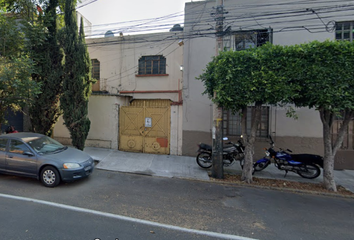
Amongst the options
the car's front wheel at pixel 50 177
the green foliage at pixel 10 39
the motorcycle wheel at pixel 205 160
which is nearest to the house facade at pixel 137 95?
the motorcycle wheel at pixel 205 160

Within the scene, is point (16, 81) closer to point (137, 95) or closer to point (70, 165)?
point (70, 165)

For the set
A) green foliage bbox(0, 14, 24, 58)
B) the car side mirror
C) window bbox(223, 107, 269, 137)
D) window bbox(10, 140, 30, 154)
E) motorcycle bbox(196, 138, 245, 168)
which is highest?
green foliage bbox(0, 14, 24, 58)

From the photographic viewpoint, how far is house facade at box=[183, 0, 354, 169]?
7.79 meters

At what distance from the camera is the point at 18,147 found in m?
5.28

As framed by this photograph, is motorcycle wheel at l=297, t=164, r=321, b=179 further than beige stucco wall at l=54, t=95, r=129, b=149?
No

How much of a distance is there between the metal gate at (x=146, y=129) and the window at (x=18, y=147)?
4.39 metres

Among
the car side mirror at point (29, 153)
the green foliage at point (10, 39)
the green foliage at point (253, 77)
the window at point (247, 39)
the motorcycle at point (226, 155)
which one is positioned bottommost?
the motorcycle at point (226, 155)

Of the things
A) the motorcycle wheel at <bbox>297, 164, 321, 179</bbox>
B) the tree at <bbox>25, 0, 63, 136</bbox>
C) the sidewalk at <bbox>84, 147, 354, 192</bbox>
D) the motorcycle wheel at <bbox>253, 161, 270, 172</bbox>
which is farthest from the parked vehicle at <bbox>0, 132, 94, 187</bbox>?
the motorcycle wheel at <bbox>297, 164, 321, 179</bbox>

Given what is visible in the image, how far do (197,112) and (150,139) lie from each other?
2.72 meters

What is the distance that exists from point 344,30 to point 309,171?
638 centimetres

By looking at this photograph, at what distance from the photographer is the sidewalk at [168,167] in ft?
21.2

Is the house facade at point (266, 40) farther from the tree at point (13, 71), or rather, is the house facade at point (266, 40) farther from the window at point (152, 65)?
the tree at point (13, 71)

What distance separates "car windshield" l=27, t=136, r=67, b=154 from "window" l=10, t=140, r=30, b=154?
16 cm

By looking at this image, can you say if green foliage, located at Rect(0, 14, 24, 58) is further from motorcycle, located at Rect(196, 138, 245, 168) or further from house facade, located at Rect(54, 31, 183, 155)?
motorcycle, located at Rect(196, 138, 245, 168)
